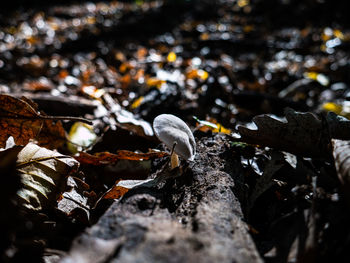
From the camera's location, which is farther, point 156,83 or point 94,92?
point 156,83

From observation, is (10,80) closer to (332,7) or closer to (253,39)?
(253,39)

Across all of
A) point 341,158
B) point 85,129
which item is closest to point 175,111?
point 85,129

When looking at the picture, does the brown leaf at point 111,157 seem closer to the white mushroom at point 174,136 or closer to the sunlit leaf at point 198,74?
the white mushroom at point 174,136

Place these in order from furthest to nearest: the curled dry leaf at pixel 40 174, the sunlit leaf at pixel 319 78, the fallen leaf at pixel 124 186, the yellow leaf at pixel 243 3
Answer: the yellow leaf at pixel 243 3, the sunlit leaf at pixel 319 78, the fallen leaf at pixel 124 186, the curled dry leaf at pixel 40 174

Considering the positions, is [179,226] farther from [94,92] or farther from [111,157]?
[94,92]

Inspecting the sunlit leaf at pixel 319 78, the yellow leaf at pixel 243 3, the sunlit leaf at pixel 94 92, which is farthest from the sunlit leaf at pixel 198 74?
the yellow leaf at pixel 243 3

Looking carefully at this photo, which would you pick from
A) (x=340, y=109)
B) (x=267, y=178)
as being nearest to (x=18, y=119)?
(x=267, y=178)

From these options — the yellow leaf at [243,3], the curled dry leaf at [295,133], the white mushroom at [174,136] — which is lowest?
the curled dry leaf at [295,133]
